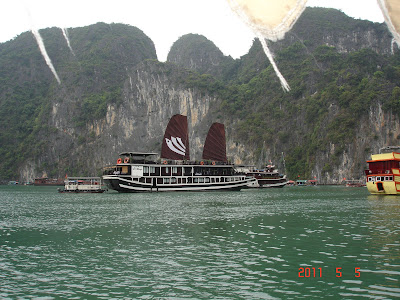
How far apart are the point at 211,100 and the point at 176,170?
7583cm

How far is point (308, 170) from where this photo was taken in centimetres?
10575

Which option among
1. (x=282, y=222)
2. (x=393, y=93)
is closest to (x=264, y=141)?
(x=393, y=93)

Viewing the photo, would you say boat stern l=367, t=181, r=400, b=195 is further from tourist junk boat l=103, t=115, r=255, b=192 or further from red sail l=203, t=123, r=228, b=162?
red sail l=203, t=123, r=228, b=162

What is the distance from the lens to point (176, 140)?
2640 inches

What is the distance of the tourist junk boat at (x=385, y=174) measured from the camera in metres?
46.3

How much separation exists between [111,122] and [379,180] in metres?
111

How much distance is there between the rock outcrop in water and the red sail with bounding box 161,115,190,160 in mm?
46645

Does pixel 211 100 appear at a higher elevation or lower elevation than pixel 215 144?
higher

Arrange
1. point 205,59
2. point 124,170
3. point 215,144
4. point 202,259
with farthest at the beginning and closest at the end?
point 205,59
point 215,144
point 124,170
point 202,259

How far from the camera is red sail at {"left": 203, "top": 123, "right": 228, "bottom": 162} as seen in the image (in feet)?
228
